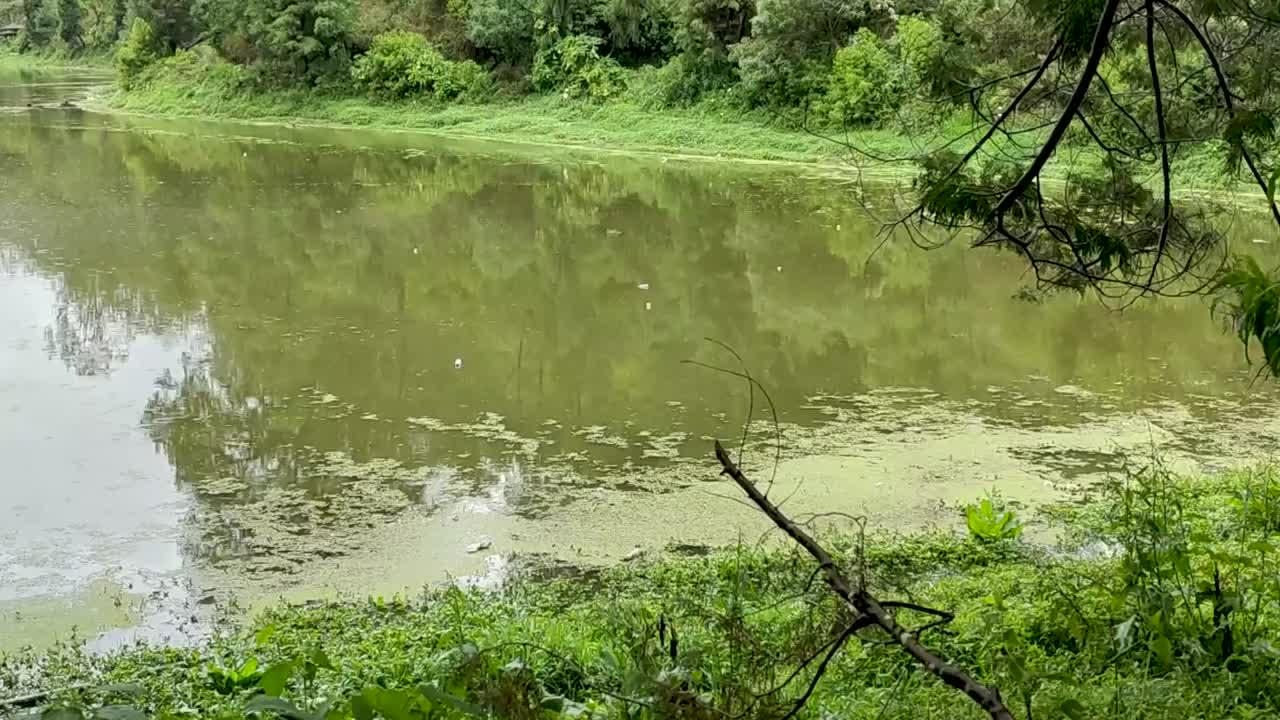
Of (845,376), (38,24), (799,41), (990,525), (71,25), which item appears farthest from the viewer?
(38,24)

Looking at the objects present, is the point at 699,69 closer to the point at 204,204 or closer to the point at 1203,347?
the point at 204,204

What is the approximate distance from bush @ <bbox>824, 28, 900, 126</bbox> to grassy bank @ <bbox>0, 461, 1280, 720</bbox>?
468 inches

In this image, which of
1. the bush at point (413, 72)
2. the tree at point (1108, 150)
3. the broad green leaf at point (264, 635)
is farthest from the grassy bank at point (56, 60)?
the tree at point (1108, 150)

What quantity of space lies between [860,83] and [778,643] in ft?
45.3

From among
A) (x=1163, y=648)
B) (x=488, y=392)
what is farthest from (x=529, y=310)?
(x=1163, y=648)

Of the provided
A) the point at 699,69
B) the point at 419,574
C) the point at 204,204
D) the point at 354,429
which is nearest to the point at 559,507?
the point at 419,574

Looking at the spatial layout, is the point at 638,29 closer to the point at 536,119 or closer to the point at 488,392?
the point at 536,119

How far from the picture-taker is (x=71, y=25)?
36.8 meters

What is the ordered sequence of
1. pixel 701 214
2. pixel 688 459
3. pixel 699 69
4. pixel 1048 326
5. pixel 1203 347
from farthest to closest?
1. pixel 699 69
2. pixel 701 214
3. pixel 1048 326
4. pixel 1203 347
5. pixel 688 459

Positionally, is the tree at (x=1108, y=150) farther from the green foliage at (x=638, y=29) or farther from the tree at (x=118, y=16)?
the tree at (x=118, y=16)

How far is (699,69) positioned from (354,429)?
1406 centimetres

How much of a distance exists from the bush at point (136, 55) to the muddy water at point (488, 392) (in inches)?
573

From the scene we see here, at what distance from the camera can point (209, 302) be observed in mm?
8039

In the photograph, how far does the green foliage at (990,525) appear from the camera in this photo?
4211 mm
